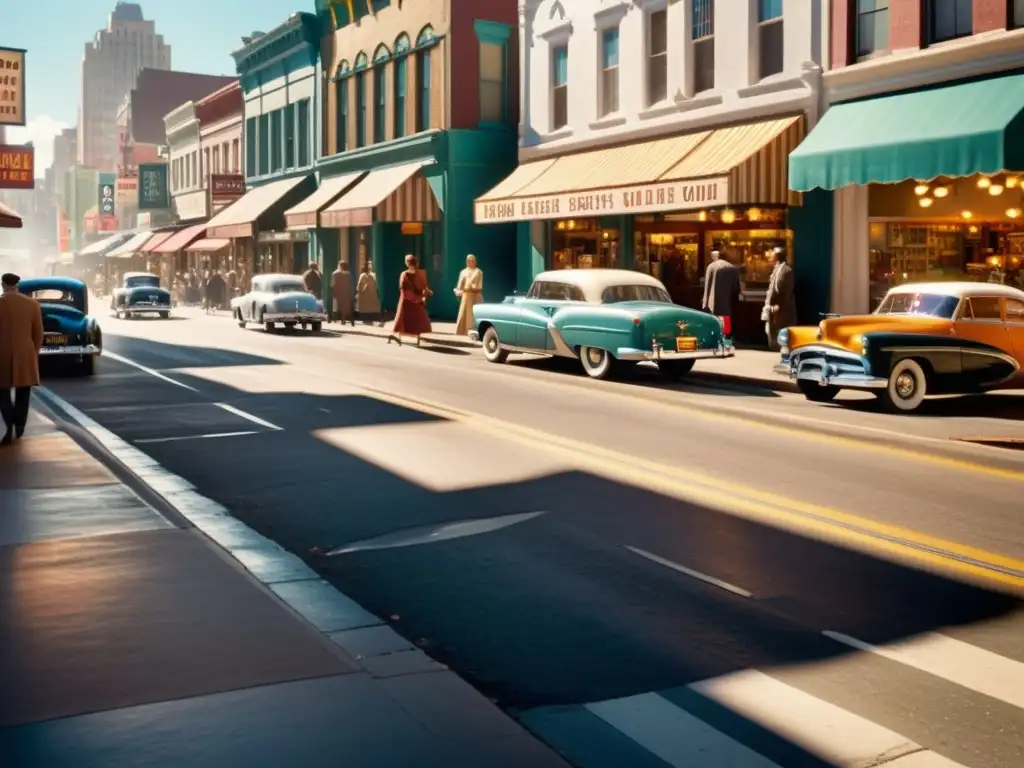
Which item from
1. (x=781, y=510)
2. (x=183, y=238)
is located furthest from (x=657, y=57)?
(x=183, y=238)

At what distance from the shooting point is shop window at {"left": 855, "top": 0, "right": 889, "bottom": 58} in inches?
864

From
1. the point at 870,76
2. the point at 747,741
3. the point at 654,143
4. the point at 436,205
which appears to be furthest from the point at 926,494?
the point at 436,205

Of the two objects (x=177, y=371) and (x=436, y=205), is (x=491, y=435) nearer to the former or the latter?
(x=177, y=371)

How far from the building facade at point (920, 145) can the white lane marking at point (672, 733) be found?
15.0m

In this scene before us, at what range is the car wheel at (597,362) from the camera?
1952 cm

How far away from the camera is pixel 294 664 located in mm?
5387

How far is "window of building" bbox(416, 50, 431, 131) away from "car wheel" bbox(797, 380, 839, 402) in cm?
2425

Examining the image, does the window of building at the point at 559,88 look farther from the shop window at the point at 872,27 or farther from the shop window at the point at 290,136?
the shop window at the point at 290,136

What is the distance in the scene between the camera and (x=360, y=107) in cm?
4369

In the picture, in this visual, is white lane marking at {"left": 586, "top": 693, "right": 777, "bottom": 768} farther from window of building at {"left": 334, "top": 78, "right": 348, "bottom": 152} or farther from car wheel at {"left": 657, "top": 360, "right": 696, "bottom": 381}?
window of building at {"left": 334, "top": 78, "right": 348, "bottom": 152}

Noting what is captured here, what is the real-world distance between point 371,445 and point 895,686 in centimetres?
780

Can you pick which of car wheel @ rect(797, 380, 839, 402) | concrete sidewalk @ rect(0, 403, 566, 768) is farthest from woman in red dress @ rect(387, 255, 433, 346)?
concrete sidewalk @ rect(0, 403, 566, 768)

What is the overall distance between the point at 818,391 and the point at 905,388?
162 centimetres

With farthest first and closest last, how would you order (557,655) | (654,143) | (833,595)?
(654,143)
(833,595)
(557,655)
